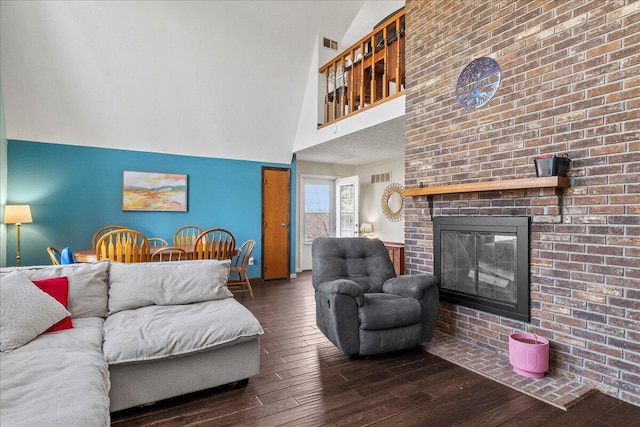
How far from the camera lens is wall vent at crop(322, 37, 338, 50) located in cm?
529

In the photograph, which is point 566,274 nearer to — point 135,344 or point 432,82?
point 432,82

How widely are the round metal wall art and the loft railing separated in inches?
34.4

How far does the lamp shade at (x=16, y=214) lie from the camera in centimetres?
400

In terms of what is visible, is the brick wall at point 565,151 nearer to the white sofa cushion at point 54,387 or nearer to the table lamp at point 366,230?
the white sofa cushion at point 54,387

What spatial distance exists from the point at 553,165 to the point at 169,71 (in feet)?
14.7

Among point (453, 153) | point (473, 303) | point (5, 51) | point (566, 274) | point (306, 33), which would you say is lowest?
point (473, 303)

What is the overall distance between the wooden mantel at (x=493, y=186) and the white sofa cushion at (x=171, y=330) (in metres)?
1.91

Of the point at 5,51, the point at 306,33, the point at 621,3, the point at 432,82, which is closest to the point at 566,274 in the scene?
the point at 621,3

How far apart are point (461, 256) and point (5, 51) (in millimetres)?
5230

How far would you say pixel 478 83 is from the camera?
9.69 feet

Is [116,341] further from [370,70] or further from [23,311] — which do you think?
[370,70]

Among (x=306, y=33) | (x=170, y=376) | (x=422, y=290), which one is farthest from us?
(x=306, y=33)

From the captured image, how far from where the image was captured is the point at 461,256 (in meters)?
3.12

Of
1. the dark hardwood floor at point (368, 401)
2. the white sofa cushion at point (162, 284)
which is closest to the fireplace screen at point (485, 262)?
the dark hardwood floor at point (368, 401)
